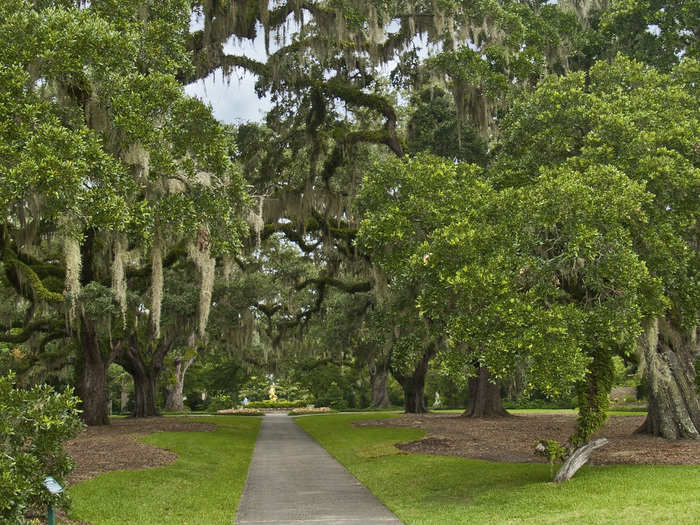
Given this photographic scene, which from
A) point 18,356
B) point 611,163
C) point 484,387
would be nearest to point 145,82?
point 611,163

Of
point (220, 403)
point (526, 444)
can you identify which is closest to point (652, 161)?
point (526, 444)

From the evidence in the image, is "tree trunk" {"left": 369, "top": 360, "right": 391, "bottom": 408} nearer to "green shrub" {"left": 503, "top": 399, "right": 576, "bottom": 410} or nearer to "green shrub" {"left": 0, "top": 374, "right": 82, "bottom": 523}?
"green shrub" {"left": 503, "top": 399, "right": 576, "bottom": 410}

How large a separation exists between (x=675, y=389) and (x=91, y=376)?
1915 centimetres

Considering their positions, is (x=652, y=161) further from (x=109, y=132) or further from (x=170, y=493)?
(x=170, y=493)

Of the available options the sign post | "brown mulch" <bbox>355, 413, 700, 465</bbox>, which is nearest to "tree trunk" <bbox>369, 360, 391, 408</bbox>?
"brown mulch" <bbox>355, 413, 700, 465</bbox>

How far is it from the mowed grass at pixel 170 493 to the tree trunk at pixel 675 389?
9.90 m

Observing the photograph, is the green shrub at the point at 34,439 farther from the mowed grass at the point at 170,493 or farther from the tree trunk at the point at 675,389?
the tree trunk at the point at 675,389

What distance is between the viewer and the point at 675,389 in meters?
14.9

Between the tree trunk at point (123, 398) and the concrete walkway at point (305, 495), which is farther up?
the concrete walkway at point (305, 495)

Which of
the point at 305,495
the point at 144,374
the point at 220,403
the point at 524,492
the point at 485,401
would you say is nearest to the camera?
the point at 524,492

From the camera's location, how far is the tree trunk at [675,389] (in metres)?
14.7

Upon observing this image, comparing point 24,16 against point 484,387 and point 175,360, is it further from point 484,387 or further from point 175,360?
point 175,360

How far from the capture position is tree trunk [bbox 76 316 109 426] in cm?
2250

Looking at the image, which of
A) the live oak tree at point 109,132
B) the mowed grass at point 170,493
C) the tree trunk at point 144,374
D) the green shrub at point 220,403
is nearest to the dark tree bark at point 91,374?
the tree trunk at point 144,374
